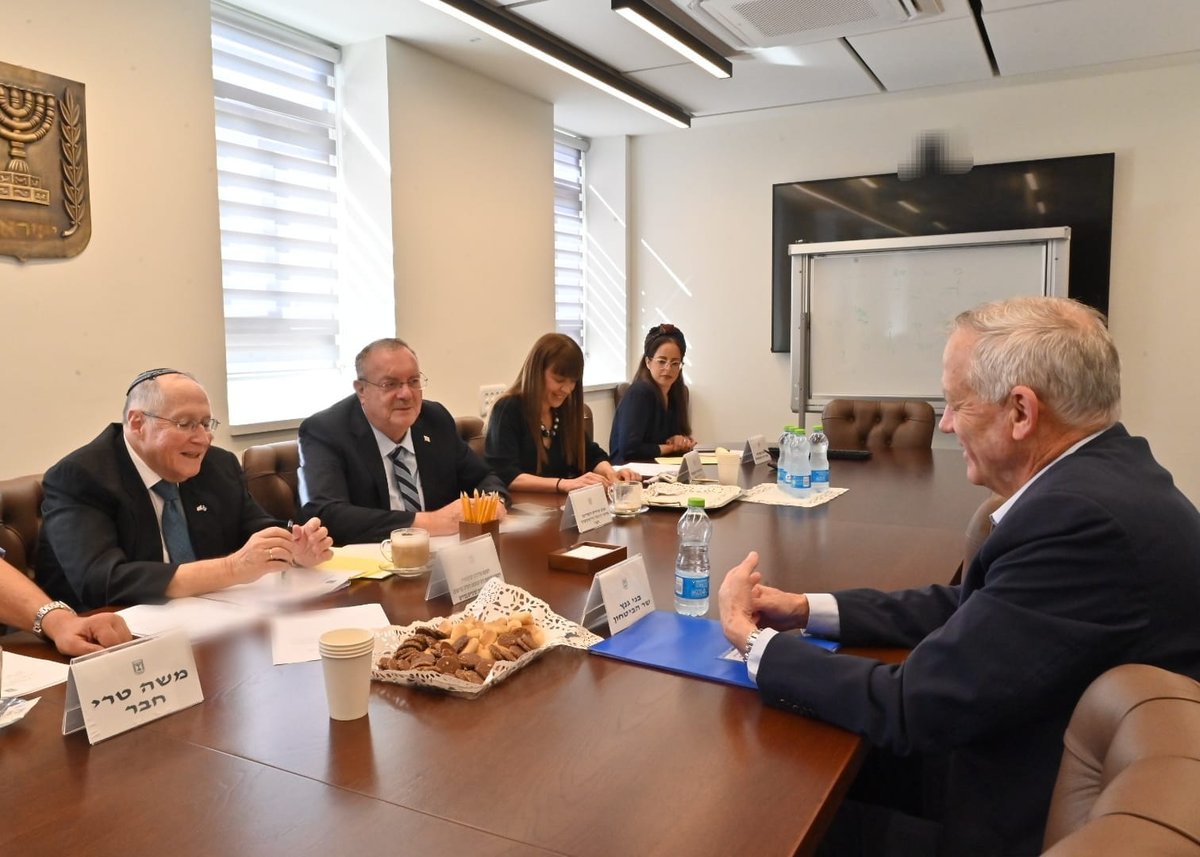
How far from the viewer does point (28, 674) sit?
133 cm

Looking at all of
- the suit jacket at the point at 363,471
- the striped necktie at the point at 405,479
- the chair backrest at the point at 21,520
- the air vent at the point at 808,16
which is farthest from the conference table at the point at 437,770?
the air vent at the point at 808,16

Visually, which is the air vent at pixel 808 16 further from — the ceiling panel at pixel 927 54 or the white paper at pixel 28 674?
the white paper at pixel 28 674

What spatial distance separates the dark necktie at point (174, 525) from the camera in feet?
6.61

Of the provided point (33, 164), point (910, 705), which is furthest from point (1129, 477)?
point (33, 164)

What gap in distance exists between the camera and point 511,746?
1093mm

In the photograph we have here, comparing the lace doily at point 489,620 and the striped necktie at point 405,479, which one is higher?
the striped necktie at point 405,479

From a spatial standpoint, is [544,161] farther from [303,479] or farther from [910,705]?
[910,705]

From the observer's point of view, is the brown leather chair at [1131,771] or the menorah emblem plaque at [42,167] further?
the menorah emblem plaque at [42,167]

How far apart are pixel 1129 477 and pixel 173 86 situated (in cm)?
331

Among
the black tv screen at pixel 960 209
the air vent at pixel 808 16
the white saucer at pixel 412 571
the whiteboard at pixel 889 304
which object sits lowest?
the white saucer at pixel 412 571

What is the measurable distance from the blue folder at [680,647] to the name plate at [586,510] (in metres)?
0.76

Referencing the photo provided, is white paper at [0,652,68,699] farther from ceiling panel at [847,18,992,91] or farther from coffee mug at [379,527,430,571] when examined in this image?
ceiling panel at [847,18,992,91]

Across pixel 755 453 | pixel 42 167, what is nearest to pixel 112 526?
pixel 42 167

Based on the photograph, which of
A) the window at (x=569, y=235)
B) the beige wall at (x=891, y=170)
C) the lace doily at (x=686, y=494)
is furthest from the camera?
the window at (x=569, y=235)
